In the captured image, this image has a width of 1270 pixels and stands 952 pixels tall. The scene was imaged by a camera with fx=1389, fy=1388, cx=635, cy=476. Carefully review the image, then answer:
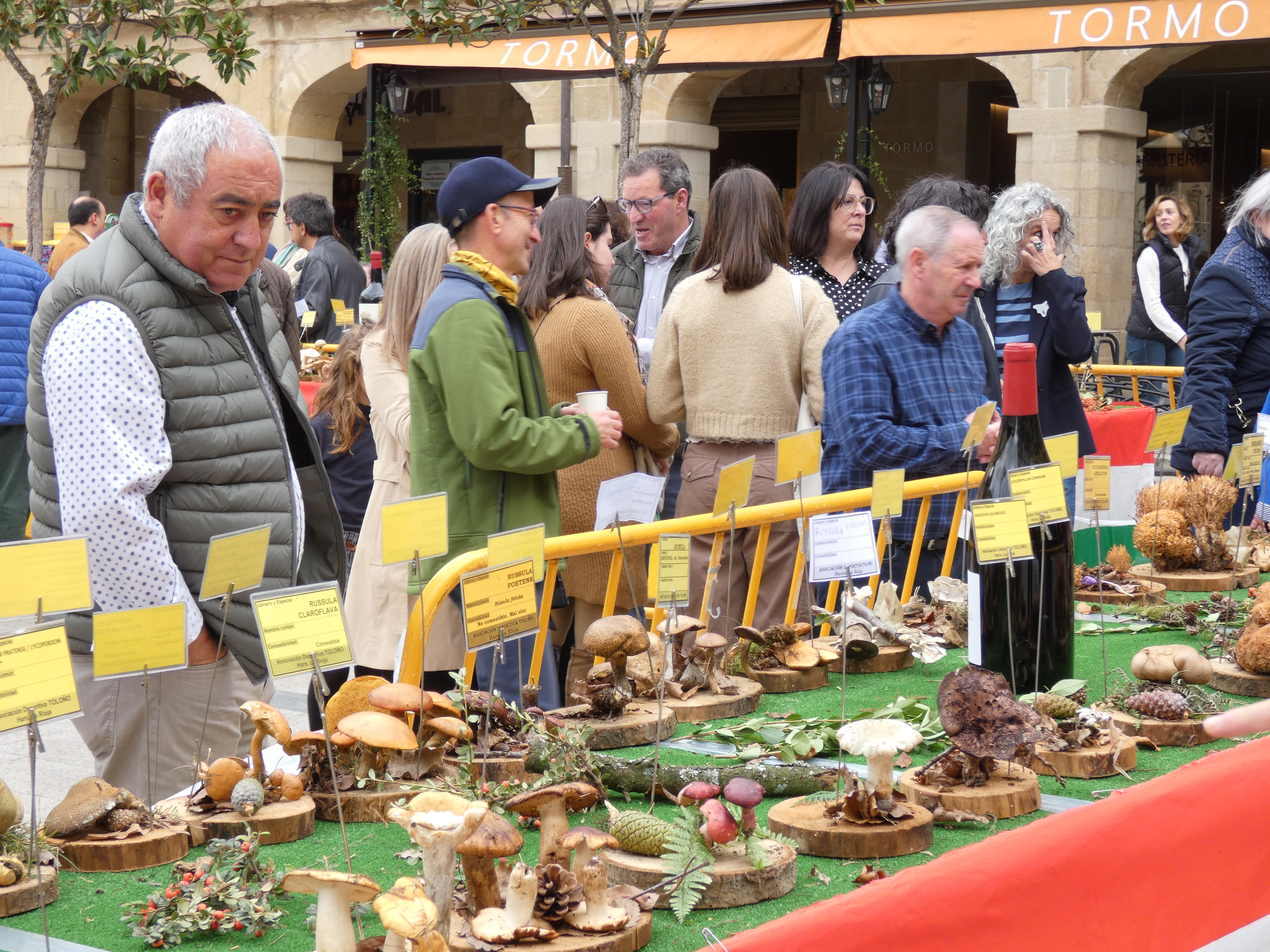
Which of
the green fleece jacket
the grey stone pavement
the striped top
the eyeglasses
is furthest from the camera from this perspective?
the eyeglasses

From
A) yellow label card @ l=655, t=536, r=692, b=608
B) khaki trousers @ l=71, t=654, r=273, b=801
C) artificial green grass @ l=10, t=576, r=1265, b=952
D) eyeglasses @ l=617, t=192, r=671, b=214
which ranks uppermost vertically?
eyeglasses @ l=617, t=192, r=671, b=214

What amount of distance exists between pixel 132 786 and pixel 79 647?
0.87 ft

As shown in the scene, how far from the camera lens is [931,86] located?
15609 mm

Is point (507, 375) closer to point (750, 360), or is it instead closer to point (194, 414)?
point (194, 414)

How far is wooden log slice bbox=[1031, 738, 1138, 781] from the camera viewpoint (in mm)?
1889

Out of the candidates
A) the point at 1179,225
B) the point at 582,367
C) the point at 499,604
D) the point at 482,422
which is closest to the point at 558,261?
the point at 582,367

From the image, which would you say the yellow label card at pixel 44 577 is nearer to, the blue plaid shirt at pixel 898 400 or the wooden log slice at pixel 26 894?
the wooden log slice at pixel 26 894

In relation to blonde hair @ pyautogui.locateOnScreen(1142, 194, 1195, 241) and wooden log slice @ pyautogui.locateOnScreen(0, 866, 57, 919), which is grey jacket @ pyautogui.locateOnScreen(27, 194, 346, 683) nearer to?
wooden log slice @ pyautogui.locateOnScreen(0, 866, 57, 919)

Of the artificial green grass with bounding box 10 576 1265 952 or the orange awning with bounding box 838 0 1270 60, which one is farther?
the orange awning with bounding box 838 0 1270 60

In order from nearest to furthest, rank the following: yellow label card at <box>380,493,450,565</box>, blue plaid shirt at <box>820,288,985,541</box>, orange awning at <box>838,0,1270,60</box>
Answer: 1. yellow label card at <box>380,493,450,565</box>
2. blue plaid shirt at <box>820,288,985,541</box>
3. orange awning at <box>838,0,1270,60</box>

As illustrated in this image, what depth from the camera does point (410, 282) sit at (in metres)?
3.70

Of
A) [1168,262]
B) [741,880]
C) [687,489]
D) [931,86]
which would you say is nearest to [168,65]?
[931,86]

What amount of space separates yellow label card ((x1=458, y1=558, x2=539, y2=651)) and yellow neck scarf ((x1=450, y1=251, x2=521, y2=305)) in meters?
1.19

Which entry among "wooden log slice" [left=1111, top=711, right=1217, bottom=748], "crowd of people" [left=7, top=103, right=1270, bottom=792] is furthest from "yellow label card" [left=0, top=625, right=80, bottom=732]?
"wooden log slice" [left=1111, top=711, right=1217, bottom=748]
